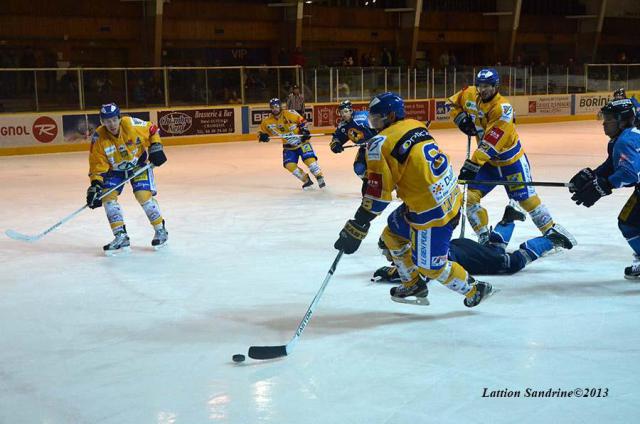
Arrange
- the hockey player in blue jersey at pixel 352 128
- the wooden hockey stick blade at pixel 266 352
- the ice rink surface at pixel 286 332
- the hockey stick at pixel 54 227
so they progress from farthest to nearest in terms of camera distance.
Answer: the hockey player in blue jersey at pixel 352 128 → the hockey stick at pixel 54 227 → the wooden hockey stick blade at pixel 266 352 → the ice rink surface at pixel 286 332

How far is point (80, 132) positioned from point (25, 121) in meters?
1.09

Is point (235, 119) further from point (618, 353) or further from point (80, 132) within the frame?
point (618, 353)

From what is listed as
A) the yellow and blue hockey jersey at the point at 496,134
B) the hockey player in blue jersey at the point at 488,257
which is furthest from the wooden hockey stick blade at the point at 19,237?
the yellow and blue hockey jersey at the point at 496,134

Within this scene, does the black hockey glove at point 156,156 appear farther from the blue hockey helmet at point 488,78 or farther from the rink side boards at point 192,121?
the rink side boards at point 192,121

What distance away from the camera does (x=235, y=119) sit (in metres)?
18.3

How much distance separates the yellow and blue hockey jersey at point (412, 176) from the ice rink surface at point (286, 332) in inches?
26.4

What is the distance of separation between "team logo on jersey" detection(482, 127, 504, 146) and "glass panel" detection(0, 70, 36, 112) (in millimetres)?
11716

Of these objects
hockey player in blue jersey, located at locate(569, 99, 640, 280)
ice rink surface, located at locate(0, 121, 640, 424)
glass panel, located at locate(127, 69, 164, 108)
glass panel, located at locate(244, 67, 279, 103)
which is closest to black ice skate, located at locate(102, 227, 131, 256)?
ice rink surface, located at locate(0, 121, 640, 424)

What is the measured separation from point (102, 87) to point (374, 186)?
13.4m

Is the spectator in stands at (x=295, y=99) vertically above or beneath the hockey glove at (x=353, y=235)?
above

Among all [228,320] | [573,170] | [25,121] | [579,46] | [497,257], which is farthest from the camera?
[579,46]

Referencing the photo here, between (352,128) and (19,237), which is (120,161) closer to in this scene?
(19,237)

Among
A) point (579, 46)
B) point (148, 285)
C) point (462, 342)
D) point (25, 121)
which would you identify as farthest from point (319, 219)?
point (579, 46)

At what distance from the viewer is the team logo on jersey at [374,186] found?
4.23m
